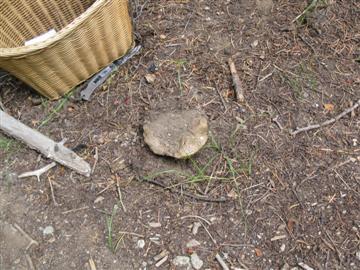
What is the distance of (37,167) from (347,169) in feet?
4.15

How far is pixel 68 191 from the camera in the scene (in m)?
1.69

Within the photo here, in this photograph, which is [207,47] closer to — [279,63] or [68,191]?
[279,63]

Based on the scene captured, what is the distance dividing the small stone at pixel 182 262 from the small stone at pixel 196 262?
0.01 meters

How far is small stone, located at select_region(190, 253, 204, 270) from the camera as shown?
4.94 ft

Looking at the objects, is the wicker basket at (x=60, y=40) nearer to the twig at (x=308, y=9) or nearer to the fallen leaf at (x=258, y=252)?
the twig at (x=308, y=9)

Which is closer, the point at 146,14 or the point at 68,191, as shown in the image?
the point at 68,191

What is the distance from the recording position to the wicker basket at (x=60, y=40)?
1.65m

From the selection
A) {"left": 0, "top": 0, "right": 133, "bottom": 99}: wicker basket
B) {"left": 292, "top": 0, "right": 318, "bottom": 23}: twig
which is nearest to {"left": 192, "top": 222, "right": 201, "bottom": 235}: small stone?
{"left": 0, "top": 0, "right": 133, "bottom": 99}: wicker basket

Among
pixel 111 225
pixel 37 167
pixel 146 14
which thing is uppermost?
pixel 146 14

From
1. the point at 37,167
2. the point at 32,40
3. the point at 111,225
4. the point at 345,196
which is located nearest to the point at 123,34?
the point at 32,40

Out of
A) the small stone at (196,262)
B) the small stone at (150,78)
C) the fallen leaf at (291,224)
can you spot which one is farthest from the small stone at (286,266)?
the small stone at (150,78)

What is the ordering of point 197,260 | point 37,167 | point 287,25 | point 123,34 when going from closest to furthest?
point 197,260, point 37,167, point 123,34, point 287,25

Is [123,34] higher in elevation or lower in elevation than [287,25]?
higher

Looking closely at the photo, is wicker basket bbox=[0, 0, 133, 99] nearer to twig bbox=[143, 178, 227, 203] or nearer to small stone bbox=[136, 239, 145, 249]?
twig bbox=[143, 178, 227, 203]
